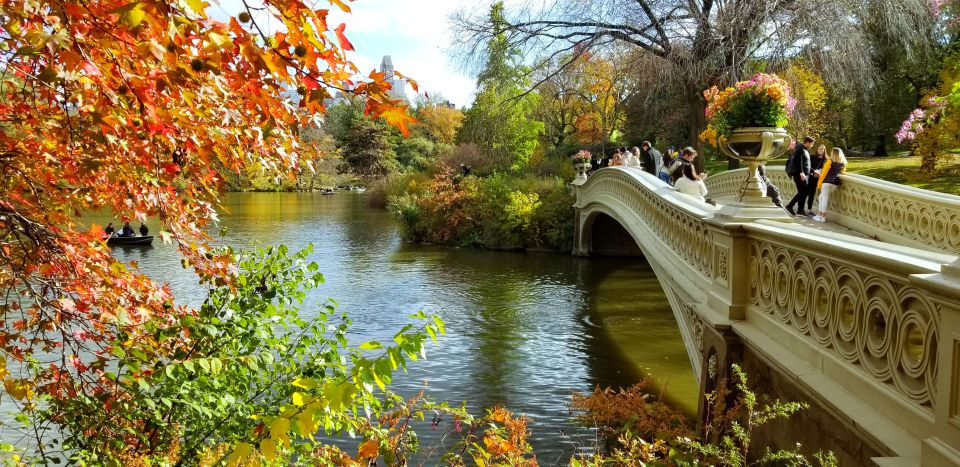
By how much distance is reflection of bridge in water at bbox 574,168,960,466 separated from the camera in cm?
277

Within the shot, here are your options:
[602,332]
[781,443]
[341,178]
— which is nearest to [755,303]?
[781,443]

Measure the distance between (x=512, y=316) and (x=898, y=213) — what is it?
25.0 ft

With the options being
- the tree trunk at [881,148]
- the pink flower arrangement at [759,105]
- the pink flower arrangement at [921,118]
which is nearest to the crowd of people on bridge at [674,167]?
the pink flower arrangement at [759,105]

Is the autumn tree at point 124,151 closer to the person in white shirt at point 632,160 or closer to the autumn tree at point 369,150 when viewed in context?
the person in white shirt at point 632,160

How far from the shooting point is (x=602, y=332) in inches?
538

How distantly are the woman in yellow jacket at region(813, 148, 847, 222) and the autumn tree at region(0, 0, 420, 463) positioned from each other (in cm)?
1013

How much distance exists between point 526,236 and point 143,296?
73.1 feet

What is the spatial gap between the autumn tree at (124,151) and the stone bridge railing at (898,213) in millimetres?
7894

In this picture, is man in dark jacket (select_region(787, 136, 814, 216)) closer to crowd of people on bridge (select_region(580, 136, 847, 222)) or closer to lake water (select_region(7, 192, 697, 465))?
crowd of people on bridge (select_region(580, 136, 847, 222))

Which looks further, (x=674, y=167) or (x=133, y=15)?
(x=674, y=167)

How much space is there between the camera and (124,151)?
12.8 ft

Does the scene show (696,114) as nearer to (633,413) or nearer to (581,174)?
(581,174)

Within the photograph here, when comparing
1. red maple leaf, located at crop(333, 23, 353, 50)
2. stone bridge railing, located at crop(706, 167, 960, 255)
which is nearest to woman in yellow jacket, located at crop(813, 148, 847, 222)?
stone bridge railing, located at crop(706, 167, 960, 255)

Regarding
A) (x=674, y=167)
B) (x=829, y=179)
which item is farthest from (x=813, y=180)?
(x=674, y=167)
